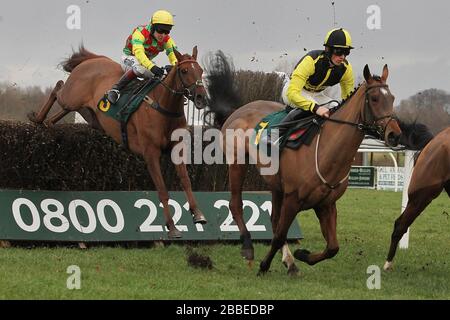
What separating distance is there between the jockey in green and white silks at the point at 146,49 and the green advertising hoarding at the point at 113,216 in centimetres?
135

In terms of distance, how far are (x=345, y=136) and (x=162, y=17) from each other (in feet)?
9.35

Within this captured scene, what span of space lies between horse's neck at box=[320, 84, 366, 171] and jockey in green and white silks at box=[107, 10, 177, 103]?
2521 millimetres

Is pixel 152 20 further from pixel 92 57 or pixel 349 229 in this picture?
pixel 349 229

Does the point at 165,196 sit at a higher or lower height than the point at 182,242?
higher

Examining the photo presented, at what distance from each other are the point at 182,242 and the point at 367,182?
15.4 meters

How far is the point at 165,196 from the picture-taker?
8.90 metres

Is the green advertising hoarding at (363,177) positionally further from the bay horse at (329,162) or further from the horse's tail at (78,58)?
the bay horse at (329,162)

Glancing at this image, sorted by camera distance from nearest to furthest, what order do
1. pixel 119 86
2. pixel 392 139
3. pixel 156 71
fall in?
pixel 392 139 → pixel 156 71 → pixel 119 86

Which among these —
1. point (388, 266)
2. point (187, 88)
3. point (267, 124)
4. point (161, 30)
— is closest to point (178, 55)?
point (187, 88)

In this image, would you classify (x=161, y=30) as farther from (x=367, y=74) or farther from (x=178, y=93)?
(x=367, y=74)

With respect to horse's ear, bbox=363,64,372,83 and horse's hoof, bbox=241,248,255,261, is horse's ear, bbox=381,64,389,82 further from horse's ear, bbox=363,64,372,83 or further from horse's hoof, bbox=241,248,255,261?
horse's hoof, bbox=241,248,255,261

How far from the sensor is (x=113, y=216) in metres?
9.86
